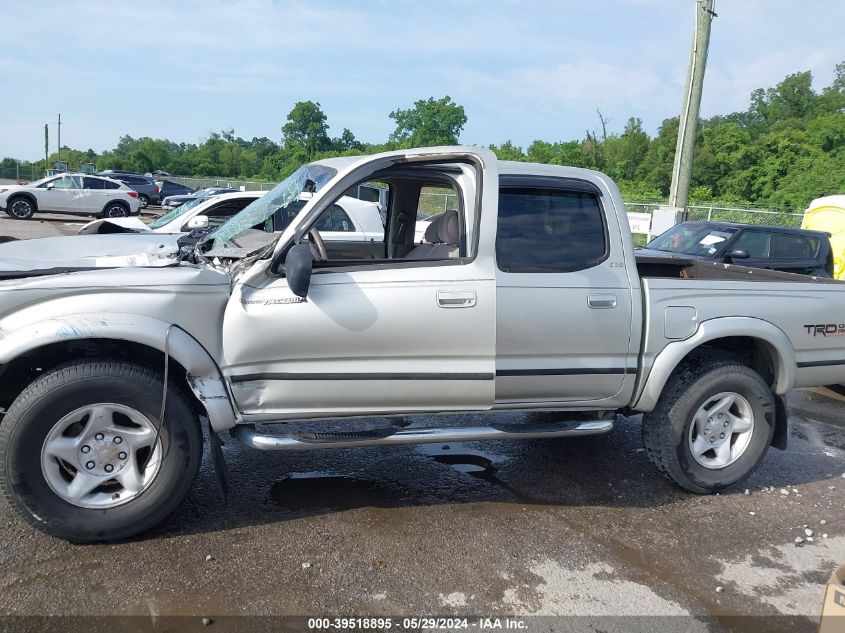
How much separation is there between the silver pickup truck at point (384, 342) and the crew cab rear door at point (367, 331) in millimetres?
11

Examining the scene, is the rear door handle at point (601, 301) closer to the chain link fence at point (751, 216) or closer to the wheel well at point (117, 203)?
the chain link fence at point (751, 216)

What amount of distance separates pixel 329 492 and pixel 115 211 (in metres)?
22.8

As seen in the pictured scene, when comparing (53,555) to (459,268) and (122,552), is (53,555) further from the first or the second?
(459,268)

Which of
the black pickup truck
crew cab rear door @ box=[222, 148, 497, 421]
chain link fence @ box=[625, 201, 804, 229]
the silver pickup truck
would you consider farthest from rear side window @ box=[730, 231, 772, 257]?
chain link fence @ box=[625, 201, 804, 229]

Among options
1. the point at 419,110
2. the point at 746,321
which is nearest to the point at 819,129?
the point at 419,110

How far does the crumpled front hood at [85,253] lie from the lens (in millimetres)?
3717

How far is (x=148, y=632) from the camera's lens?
2861mm

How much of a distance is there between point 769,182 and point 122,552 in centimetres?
4037

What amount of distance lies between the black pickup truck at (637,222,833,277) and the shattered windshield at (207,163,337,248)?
7060 mm

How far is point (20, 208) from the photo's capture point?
22516 mm

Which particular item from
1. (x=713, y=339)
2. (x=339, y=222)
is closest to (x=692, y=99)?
(x=339, y=222)

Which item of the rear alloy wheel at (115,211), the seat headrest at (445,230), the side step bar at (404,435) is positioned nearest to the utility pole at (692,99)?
the seat headrest at (445,230)

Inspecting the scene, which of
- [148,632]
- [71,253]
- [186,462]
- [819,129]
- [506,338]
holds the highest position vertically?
[819,129]

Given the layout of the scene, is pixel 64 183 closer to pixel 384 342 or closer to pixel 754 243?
pixel 754 243
